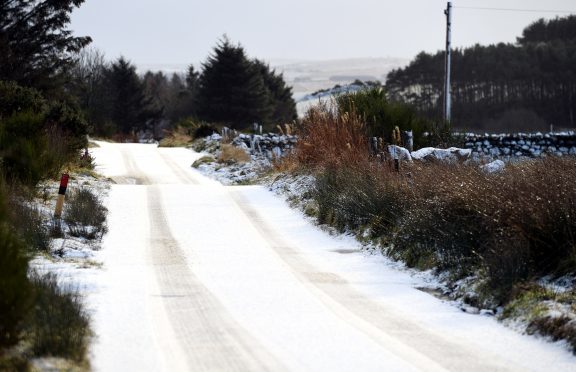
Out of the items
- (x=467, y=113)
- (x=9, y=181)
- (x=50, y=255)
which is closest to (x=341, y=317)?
(x=50, y=255)

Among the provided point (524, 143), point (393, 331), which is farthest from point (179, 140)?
point (393, 331)

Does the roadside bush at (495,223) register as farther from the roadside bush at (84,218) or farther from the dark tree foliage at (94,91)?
the dark tree foliage at (94,91)

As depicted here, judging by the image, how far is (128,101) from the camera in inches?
2633

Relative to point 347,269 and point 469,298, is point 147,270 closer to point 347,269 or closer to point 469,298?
point 347,269

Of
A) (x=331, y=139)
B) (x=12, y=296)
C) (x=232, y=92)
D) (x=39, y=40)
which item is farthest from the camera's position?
(x=232, y=92)

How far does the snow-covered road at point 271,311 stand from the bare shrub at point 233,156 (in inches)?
442

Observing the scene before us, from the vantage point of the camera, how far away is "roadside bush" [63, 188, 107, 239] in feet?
38.2

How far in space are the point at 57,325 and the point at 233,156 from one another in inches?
759

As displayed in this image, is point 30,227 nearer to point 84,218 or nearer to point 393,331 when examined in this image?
point 84,218

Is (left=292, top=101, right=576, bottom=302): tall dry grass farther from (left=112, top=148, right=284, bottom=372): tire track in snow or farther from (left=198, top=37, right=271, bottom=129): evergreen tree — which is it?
(left=198, top=37, right=271, bottom=129): evergreen tree

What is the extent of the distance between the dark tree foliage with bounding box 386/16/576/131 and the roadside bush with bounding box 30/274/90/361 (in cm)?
5393

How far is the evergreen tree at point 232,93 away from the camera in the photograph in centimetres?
5650

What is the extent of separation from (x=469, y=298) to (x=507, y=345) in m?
1.61

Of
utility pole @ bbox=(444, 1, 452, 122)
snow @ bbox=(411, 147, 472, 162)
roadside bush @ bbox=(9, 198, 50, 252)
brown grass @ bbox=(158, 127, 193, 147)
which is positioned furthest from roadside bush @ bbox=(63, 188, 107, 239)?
brown grass @ bbox=(158, 127, 193, 147)
